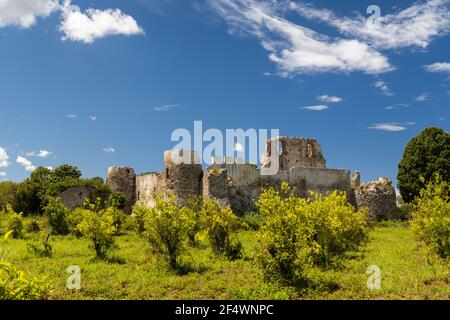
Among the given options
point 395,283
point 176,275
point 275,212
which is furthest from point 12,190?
point 395,283

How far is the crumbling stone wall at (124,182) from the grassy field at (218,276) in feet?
46.9

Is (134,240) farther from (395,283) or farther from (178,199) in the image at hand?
(395,283)

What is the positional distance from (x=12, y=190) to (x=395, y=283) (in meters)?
28.8

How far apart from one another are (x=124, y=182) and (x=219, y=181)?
351 inches

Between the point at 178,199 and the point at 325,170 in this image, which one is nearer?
the point at 178,199

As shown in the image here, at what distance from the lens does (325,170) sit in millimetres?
Result: 32562

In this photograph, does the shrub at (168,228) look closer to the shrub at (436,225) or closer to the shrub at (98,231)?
the shrub at (98,231)

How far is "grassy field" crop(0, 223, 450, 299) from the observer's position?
11352 mm

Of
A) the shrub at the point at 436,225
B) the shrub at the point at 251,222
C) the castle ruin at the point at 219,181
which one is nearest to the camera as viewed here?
the shrub at the point at 436,225

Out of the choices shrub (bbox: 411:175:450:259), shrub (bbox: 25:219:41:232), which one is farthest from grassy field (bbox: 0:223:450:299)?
shrub (bbox: 25:219:41:232)

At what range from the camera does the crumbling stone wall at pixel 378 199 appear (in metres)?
32.4

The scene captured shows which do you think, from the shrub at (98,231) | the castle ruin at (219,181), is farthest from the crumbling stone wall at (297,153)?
the shrub at (98,231)

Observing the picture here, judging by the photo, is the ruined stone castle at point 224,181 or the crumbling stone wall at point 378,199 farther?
the crumbling stone wall at point 378,199

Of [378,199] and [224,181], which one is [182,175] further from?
[378,199]
